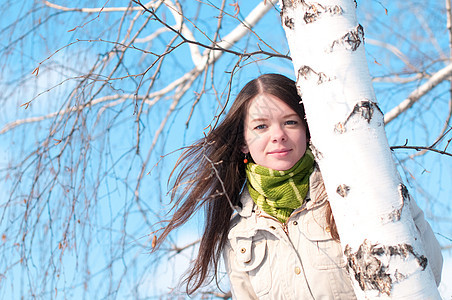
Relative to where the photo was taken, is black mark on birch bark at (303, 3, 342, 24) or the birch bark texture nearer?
the birch bark texture

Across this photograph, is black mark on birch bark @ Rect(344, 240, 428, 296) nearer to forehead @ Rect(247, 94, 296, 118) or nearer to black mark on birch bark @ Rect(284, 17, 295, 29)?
black mark on birch bark @ Rect(284, 17, 295, 29)

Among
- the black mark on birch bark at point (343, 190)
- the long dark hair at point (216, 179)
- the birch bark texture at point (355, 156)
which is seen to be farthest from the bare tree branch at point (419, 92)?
the black mark on birch bark at point (343, 190)

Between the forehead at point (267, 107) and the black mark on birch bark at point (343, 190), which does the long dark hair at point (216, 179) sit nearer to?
the forehead at point (267, 107)

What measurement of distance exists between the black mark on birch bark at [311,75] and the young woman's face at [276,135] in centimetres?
44

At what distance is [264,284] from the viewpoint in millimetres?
1863

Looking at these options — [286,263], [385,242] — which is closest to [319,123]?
[385,242]

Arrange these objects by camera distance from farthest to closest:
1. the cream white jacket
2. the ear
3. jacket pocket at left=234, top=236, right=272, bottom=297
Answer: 1. the ear
2. jacket pocket at left=234, top=236, right=272, bottom=297
3. the cream white jacket

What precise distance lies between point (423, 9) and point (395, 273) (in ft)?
8.71

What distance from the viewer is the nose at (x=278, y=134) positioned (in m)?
1.77

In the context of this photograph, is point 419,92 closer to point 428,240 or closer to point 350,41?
point 428,240

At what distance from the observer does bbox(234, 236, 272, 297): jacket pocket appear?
187 centimetres

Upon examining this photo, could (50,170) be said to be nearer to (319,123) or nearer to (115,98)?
(115,98)

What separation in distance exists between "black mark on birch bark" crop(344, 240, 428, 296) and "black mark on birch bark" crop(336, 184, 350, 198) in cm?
12

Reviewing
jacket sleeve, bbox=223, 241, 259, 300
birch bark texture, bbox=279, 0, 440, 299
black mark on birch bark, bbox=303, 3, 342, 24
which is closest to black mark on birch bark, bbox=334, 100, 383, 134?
birch bark texture, bbox=279, 0, 440, 299
